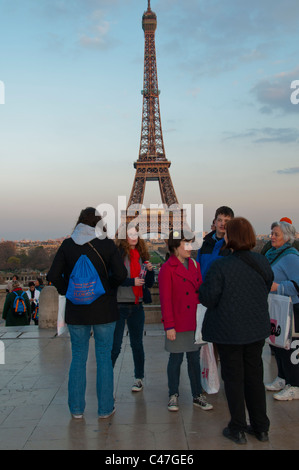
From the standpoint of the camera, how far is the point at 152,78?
57.1 metres

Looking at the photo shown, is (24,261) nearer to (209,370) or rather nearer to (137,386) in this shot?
(137,386)

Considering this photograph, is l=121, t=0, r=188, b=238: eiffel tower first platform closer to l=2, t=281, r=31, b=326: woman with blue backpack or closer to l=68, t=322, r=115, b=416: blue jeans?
l=2, t=281, r=31, b=326: woman with blue backpack

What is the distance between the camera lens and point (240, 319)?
11.6ft

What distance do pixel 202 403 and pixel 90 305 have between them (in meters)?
1.42

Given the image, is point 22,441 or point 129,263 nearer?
point 22,441

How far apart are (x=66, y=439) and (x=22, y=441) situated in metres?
0.34

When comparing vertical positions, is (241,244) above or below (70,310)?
above

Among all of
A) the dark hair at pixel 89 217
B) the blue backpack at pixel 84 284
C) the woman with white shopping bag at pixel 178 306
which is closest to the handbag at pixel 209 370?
the woman with white shopping bag at pixel 178 306

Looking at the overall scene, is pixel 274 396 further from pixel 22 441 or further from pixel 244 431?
pixel 22 441

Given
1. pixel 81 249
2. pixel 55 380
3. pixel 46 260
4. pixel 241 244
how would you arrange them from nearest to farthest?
pixel 241 244
pixel 81 249
pixel 55 380
pixel 46 260

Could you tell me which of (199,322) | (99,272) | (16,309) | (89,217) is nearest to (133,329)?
(199,322)
